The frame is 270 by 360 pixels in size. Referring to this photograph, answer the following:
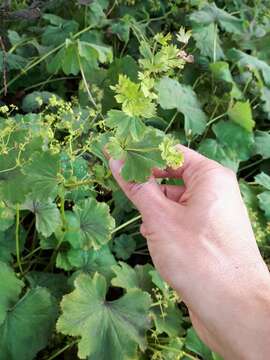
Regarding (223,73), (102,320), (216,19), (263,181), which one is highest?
(216,19)

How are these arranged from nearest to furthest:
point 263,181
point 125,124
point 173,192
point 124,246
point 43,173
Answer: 1. point 125,124
2. point 43,173
3. point 173,192
4. point 124,246
5. point 263,181

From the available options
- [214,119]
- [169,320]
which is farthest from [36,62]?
[169,320]

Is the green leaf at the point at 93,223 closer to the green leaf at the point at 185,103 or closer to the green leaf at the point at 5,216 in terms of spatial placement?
the green leaf at the point at 5,216

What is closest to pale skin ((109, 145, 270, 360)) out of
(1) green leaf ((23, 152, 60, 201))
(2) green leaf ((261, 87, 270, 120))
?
(1) green leaf ((23, 152, 60, 201))

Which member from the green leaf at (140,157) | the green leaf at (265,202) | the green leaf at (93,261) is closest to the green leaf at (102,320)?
the green leaf at (93,261)

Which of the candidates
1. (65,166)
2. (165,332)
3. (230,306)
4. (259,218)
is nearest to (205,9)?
(259,218)

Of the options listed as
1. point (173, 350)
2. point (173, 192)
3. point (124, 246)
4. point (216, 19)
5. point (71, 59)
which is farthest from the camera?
point (216, 19)

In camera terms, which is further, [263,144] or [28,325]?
[263,144]

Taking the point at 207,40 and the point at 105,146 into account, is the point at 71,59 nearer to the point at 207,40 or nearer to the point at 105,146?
the point at 207,40

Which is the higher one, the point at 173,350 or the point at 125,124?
the point at 125,124
